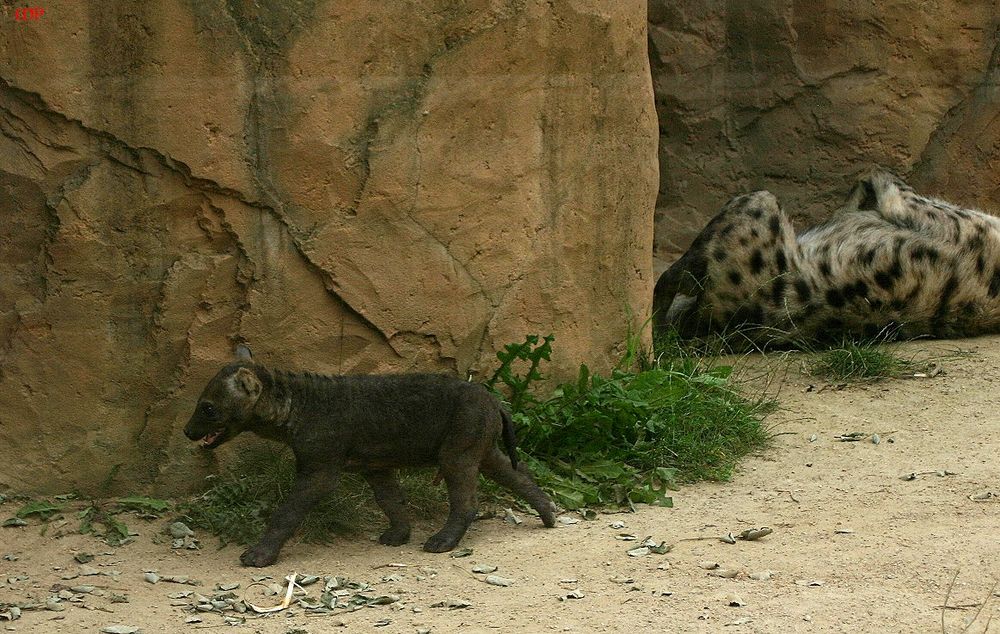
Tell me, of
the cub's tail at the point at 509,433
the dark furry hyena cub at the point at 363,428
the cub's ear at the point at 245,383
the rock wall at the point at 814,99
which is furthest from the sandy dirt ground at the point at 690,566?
the rock wall at the point at 814,99

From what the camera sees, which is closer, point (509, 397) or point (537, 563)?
point (537, 563)

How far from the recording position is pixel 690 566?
419cm

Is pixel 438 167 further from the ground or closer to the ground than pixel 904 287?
further from the ground

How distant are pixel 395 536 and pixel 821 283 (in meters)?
3.13

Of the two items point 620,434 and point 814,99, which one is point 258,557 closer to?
point 620,434

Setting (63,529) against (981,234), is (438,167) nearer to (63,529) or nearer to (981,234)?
(63,529)

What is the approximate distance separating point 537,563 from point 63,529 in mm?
1548

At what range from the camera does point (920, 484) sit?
4.95m

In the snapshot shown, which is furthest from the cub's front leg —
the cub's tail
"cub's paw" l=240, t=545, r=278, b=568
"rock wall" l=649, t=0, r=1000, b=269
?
"rock wall" l=649, t=0, r=1000, b=269

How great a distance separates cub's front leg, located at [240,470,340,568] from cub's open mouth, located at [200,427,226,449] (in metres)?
0.28

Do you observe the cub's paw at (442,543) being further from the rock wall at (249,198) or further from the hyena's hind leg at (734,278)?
the hyena's hind leg at (734,278)

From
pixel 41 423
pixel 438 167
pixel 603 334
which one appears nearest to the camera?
pixel 41 423

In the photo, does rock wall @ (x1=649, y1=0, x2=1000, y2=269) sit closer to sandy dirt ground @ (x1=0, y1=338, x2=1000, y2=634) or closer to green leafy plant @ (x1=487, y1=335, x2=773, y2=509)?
green leafy plant @ (x1=487, y1=335, x2=773, y2=509)

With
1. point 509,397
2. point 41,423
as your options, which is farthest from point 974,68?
point 41,423
